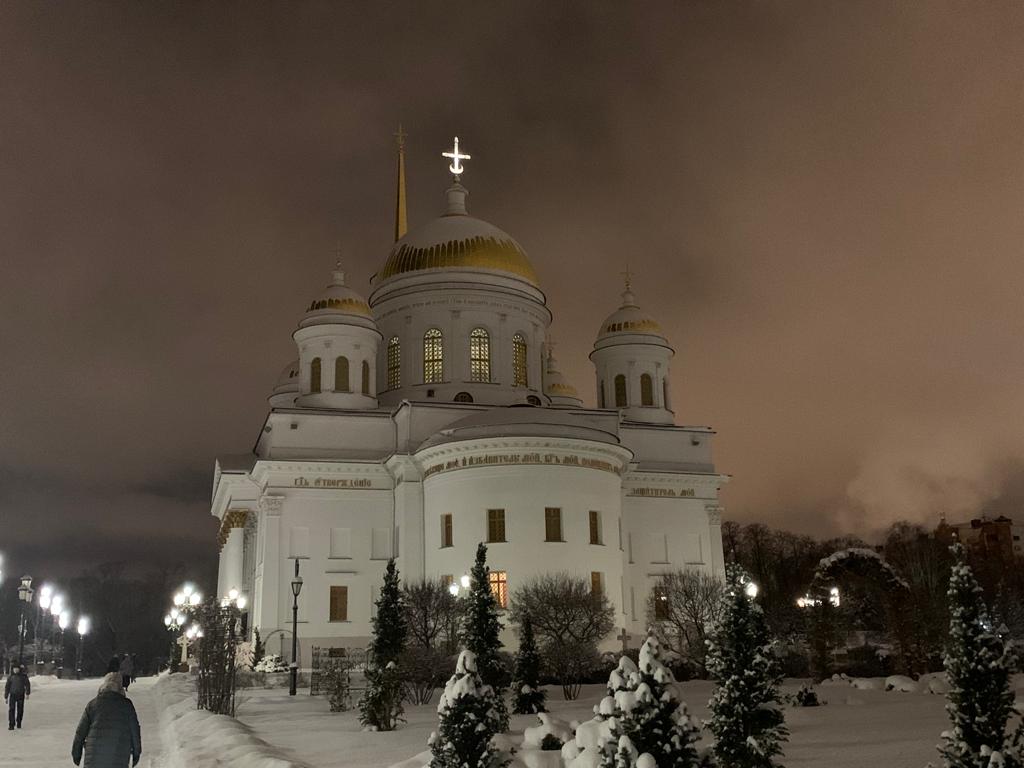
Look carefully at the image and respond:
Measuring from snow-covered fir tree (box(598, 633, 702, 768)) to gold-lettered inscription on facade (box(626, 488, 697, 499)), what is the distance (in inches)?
1431

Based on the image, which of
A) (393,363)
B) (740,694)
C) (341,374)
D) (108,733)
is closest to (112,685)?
(108,733)

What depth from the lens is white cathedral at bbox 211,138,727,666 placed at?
120 ft

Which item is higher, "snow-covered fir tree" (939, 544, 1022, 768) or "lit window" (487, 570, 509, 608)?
"lit window" (487, 570, 509, 608)

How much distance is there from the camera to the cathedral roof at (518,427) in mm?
36656

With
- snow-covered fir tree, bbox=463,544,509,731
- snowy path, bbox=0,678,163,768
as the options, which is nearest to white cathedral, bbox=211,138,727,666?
snowy path, bbox=0,678,163,768

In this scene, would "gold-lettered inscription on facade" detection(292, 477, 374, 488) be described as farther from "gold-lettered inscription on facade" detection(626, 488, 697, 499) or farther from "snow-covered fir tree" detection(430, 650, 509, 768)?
"snow-covered fir tree" detection(430, 650, 509, 768)

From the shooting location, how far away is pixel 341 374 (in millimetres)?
43344

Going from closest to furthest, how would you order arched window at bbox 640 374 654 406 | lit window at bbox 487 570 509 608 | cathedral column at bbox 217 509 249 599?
1. lit window at bbox 487 570 509 608
2. cathedral column at bbox 217 509 249 599
3. arched window at bbox 640 374 654 406

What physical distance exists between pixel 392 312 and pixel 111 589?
77693 millimetres

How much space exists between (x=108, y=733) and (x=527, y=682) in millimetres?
11980

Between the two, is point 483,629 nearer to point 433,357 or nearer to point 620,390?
point 433,357

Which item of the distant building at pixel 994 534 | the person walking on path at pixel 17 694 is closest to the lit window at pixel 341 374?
the person walking on path at pixel 17 694

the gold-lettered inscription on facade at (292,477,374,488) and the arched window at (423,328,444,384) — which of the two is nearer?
the gold-lettered inscription on facade at (292,477,374,488)

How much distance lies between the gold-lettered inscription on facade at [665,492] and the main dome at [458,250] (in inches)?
416
